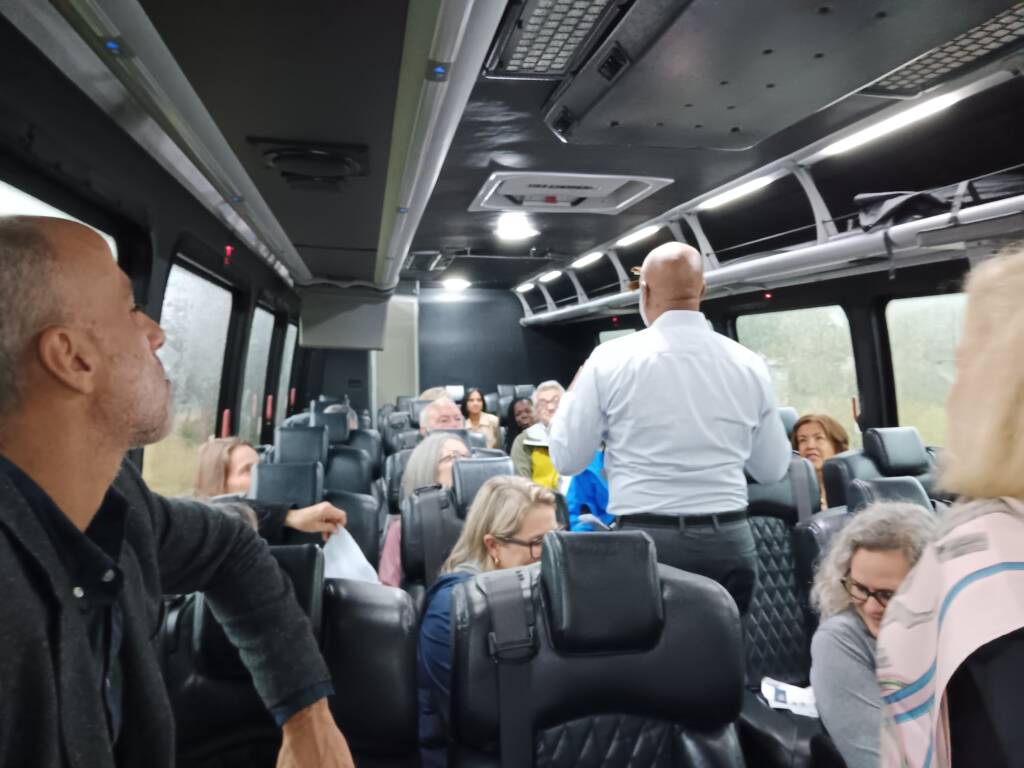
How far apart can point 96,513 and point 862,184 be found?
16.6 feet

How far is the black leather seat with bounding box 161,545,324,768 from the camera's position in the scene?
1.61 m

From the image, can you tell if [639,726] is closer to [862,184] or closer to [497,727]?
[497,727]

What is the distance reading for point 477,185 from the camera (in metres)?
5.93

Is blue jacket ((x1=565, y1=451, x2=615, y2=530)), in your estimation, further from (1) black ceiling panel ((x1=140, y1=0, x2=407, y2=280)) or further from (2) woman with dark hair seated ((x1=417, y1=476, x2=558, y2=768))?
(1) black ceiling panel ((x1=140, y1=0, x2=407, y2=280))

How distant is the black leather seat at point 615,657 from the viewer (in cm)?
173

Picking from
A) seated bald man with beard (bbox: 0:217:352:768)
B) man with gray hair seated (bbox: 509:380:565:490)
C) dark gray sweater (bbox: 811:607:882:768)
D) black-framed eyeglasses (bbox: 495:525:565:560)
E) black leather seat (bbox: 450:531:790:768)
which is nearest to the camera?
seated bald man with beard (bbox: 0:217:352:768)

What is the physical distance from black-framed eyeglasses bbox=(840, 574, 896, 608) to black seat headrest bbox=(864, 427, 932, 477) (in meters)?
2.31

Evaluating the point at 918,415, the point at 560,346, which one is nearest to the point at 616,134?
the point at 918,415

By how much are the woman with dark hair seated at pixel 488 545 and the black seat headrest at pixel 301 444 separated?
2984mm

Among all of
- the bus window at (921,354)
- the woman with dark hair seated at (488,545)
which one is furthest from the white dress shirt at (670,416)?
the bus window at (921,354)

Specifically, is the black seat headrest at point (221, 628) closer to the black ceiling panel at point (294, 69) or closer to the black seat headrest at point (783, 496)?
the black ceiling panel at point (294, 69)

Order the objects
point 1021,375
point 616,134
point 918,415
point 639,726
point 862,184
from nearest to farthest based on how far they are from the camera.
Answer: point 1021,375
point 639,726
point 616,134
point 862,184
point 918,415

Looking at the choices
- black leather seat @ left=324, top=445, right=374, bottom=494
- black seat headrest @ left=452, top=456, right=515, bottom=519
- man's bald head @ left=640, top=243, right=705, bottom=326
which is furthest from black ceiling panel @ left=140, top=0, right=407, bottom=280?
black leather seat @ left=324, top=445, right=374, bottom=494

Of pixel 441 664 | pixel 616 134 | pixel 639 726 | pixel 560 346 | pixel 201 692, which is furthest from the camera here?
pixel 560 346
